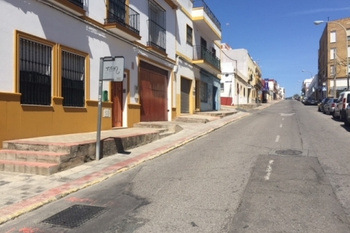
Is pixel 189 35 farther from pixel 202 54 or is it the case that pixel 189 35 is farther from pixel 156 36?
pixel 156 36

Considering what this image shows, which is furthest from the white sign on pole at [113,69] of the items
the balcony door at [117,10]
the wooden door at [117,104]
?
the wooden door at [117,104]

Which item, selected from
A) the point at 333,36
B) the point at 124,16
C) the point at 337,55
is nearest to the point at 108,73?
the point at 124,16

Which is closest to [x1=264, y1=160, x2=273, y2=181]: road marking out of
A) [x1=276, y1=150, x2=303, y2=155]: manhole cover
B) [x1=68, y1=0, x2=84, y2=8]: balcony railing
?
[x1=276, y1=150, x2=303, y2=155]: manhole cover

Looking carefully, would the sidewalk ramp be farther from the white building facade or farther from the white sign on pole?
the white building facade

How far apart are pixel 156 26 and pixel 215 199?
48.1ft

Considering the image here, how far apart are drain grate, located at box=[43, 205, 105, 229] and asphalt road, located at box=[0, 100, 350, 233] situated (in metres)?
0.01

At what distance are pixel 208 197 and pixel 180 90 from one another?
17372mm

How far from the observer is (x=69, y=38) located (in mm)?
11531

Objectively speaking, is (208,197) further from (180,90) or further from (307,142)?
(180,90)

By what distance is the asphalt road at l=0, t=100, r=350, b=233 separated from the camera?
16.2 feet

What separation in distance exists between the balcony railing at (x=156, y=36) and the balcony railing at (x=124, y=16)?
69.3 inches

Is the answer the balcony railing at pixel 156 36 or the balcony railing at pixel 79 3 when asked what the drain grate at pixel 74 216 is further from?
the balcony railing at pixel 156 36

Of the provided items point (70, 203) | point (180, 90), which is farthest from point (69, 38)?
point (180, 90)

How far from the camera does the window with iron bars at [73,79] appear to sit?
37.4 ft
